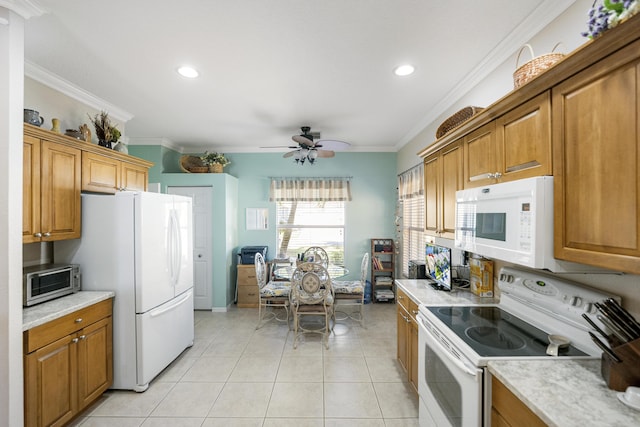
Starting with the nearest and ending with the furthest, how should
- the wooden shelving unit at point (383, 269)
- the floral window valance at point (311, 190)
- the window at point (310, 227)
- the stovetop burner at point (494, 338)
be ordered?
the stovetop burner at point (494, 338) < the wooden shelving unit at point (383, 269) < the floral window valance at point (311, 190) < the window at point (310, 227)

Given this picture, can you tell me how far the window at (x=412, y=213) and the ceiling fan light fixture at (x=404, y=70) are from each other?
157 centimetres

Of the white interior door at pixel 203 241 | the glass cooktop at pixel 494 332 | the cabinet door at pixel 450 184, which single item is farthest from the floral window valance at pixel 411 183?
the white interior door at pixel 203 241

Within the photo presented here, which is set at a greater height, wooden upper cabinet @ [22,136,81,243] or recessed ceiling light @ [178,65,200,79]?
recessed ceiling light @ [178,65,200,79]

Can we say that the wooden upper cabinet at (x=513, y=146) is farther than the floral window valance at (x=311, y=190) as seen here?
No

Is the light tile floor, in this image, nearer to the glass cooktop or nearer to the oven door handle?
the oven door handle

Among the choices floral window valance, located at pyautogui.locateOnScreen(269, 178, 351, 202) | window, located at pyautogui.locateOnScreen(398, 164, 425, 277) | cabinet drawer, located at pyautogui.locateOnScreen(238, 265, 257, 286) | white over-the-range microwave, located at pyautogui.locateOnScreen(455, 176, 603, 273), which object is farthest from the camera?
floral window valance, located at pyautogui.locateOnScreen(269, 178, 351, 202)

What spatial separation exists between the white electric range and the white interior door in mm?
3675

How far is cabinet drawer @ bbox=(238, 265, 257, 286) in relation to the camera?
15.8ft

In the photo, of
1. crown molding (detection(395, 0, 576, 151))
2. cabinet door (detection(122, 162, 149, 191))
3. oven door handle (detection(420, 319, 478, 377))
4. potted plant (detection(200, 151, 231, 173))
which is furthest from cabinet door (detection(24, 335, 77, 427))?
crown molding (detection(395, 0, 576, 151))

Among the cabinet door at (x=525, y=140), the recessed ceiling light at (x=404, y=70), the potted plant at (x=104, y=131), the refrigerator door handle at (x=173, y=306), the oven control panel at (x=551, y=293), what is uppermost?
the recessed ceiling light at (x=404, y=70)

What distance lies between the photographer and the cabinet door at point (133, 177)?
9.97 feet

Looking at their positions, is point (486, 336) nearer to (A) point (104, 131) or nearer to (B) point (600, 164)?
(B) point (600, 164)

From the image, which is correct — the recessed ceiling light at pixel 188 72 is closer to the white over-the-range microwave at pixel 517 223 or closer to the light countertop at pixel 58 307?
the light countertop at pixel 58 307

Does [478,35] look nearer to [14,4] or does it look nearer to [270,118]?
[270,118]
